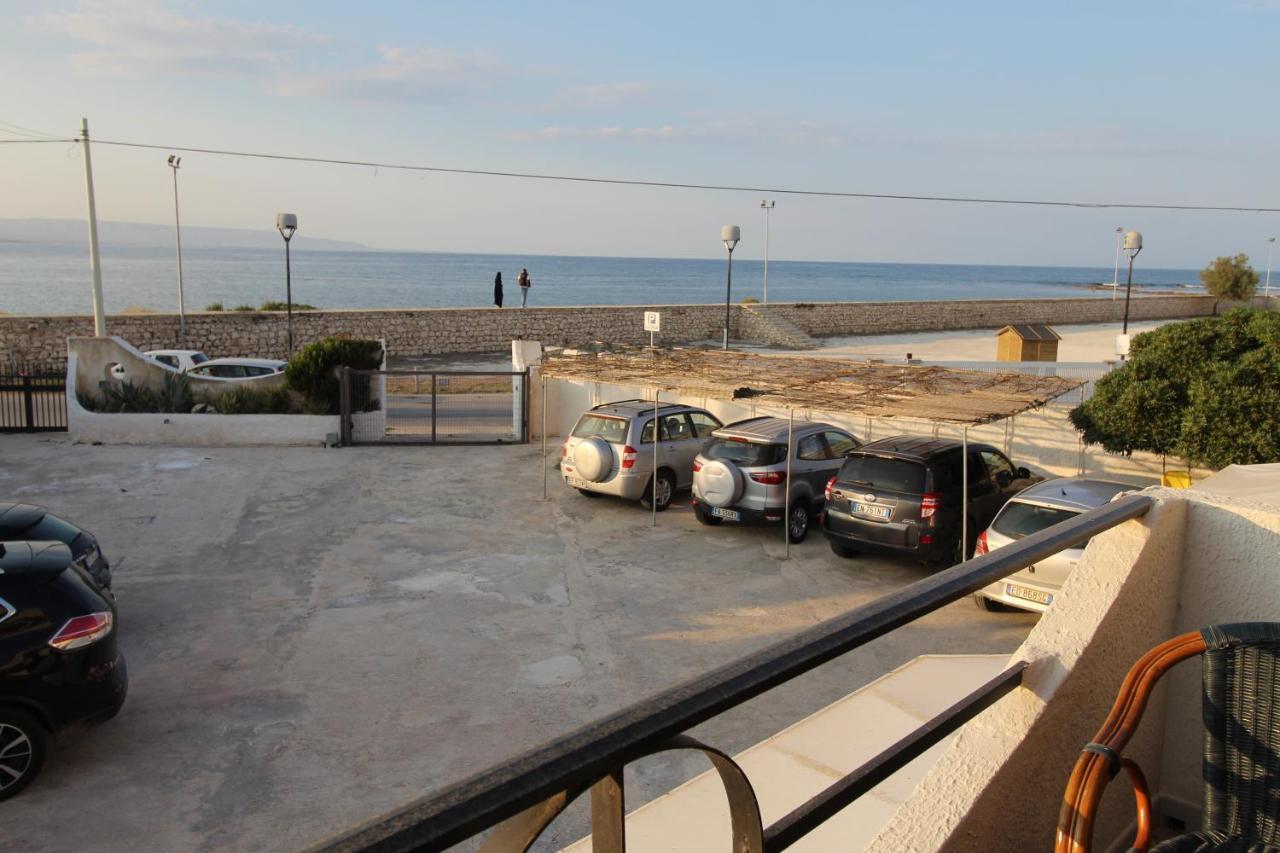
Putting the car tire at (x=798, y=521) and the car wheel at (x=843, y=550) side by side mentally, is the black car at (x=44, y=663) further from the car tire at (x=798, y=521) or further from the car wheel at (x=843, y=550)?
the car tire at (x=798, y=521)

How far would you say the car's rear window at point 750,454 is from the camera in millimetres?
14094

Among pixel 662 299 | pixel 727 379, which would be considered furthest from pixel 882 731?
pixel 662 299

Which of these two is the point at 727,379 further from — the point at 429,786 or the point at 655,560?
the point at 429,786

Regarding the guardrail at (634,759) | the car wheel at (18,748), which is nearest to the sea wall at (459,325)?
the car wheel at (18,748)

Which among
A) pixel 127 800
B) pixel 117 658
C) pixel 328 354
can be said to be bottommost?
pixel 127 800

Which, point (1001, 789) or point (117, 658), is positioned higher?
point (1001, 789)

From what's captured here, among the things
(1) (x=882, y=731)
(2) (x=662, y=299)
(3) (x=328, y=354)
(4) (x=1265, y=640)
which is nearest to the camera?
(4) (x=1265, y=640)

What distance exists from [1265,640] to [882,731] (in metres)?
4.35

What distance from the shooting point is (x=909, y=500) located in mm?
12211

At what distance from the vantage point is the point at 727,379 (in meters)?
15.8

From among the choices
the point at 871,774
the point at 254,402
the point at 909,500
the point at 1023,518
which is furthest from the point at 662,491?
the point at 871,774

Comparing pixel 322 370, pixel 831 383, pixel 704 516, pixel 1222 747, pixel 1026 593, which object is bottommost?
pixel 704 516

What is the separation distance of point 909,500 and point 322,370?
14152mm

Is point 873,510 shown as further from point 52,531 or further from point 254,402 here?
point 254,402
